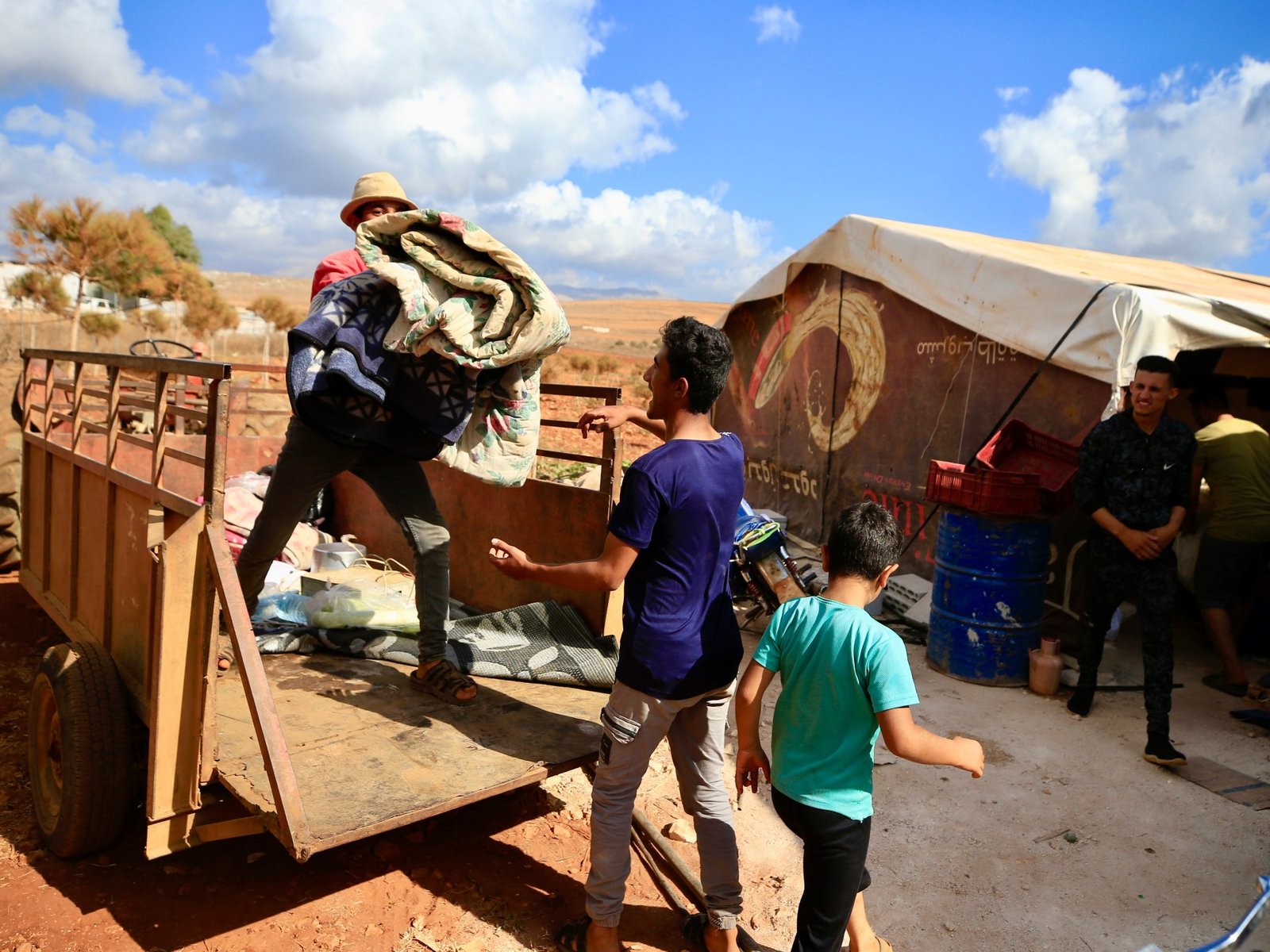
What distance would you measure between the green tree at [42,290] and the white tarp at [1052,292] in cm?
2644

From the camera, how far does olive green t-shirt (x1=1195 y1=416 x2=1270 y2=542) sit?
17.1 ft

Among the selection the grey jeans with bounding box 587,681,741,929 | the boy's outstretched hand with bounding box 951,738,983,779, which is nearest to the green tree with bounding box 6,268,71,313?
the grey jeans with bounding box 587,681,741,929

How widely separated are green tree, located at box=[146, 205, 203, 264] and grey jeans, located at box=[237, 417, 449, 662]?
181ft

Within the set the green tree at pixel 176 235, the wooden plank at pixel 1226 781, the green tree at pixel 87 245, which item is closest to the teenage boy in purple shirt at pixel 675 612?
the wooden plank at pixel 1226 781

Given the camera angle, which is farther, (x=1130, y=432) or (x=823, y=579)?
(x=823, y=579)

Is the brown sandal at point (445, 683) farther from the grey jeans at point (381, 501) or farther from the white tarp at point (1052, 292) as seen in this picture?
the white tarp at point (1052, 292)

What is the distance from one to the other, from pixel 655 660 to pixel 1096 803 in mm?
2723

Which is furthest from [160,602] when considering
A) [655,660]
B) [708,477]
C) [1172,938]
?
[1172,938]

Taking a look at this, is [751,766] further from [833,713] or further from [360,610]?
[360,610]

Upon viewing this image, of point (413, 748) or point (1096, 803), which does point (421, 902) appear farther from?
point (1096, 803)

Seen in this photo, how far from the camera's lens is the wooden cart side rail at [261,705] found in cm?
215

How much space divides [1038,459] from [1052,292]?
1.12 metres

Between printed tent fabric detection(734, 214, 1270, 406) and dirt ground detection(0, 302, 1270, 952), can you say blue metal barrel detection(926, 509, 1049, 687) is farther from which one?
printed tent fabric detection(734, 214, 1270, 406)

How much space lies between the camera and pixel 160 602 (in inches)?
93.0
